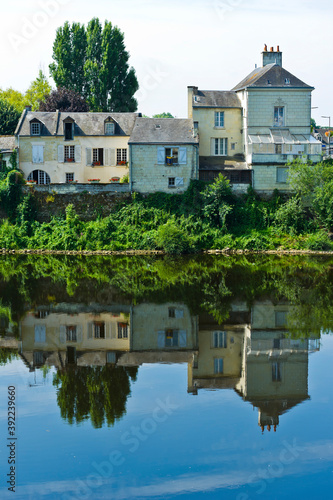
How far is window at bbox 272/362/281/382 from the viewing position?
15680 mm

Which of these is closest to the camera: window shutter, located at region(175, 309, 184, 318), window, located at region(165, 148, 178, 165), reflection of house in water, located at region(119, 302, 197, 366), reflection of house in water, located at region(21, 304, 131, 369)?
reflection of house in water, located at region(21, 304, 131, 369)

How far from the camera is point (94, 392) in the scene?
46.8 feet

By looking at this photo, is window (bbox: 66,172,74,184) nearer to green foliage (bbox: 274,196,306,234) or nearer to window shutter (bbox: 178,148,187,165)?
window shutter (bbox: 178,148,187,165)

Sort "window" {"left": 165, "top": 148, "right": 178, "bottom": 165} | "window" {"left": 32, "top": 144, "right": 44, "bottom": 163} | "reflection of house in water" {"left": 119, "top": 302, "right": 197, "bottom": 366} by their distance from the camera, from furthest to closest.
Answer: "window" {"left": 32, "top": 144, "right": 44, "bottom": 163}
"window" {"left": 165, "top": 148, "right": 178, "bottom": 165}
"reflection of house in water" {"left": 119, "top": 302, "right": 197, "bottom": 366}

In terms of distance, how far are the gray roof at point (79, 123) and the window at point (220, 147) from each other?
21.0 feet

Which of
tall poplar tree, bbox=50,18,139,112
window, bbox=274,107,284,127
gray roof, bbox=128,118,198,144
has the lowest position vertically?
gray roof, bbox=128,118,198,144

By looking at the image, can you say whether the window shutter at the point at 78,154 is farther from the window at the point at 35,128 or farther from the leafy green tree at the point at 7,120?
the leafy green tree at the point at 7,120

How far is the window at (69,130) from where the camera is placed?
43.4 meters

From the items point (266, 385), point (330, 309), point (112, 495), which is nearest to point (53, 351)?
point (266, 385)

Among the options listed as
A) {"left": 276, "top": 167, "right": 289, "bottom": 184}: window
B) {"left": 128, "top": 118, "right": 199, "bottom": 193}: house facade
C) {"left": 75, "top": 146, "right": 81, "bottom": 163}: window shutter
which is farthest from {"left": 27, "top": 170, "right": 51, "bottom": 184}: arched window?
{"left": 276, "top": 167, "right": 289, "bottom": 184}: window

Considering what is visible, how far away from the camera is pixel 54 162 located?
43312 millimetres

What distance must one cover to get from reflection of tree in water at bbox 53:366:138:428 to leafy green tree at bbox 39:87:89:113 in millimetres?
42068

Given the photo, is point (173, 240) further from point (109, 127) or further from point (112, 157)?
point (109, 127)

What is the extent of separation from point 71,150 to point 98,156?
6.48 ft
